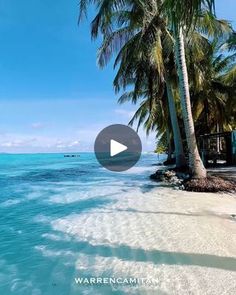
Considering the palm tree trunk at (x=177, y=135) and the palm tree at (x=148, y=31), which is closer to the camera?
the palm tree at (x=148, y=31)

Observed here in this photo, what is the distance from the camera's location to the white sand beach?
3.53 metres

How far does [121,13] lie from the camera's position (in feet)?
45.0

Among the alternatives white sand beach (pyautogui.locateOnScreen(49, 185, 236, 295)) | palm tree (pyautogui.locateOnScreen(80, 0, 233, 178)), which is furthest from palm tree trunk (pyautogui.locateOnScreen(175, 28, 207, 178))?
white sand beach (pyautogui.locateOnScreen(49, 185, 236, 295))

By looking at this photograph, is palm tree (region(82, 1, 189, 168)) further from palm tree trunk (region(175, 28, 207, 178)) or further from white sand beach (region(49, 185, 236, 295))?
white sand beach (region(49, 185, 236, 295))

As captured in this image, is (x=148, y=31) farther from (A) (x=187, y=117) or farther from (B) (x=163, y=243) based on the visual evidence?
(B) (x=163, y=243)

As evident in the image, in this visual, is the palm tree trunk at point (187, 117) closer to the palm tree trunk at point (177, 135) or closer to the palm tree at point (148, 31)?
the palm tree at point (148, 31)

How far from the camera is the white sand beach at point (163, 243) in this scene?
11.6 feet

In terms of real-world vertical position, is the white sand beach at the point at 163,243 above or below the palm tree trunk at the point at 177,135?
below

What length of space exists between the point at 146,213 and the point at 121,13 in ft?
33.9

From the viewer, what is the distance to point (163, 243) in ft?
16.1

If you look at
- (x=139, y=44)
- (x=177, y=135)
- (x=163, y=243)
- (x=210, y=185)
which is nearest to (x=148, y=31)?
(x=139, y=44)

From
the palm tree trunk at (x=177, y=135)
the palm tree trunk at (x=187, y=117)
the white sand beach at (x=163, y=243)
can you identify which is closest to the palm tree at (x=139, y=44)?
the palm tree trunk at (x=177, y=135)

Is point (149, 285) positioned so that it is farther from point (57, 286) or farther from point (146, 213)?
point (146, 213)

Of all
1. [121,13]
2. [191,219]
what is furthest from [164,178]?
[121,13]
